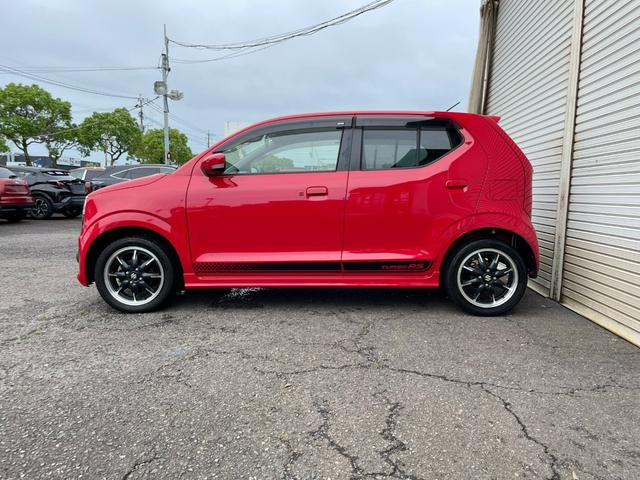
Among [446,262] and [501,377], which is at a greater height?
[446,262]

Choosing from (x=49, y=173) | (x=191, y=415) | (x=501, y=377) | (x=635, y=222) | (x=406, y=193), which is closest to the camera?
(x=191, y=415)

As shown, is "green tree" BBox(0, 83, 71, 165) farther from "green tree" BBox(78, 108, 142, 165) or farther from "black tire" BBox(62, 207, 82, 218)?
"black tire" BBox(62, 207, 82, 218)

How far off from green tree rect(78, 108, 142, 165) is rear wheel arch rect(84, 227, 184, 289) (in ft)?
137

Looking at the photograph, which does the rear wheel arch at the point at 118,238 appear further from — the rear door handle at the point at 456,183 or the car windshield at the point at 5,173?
the car windshield at the point at 5,173

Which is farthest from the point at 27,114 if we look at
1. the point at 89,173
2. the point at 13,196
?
the point at 13,196

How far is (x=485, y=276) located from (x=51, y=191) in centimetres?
1223

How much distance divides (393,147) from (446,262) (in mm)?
1136

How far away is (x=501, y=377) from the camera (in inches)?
95.3

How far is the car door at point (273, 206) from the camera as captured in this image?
340cm

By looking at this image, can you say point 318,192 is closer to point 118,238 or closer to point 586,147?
point 118,238

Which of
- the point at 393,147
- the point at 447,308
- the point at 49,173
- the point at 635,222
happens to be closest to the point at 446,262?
the point at 447,308

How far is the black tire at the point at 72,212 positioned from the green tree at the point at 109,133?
3110cm

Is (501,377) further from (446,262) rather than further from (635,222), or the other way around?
(635,222)

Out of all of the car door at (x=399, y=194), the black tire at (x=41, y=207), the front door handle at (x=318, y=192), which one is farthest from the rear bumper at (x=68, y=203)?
the car door at (x=399, y=194)
